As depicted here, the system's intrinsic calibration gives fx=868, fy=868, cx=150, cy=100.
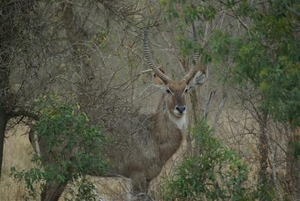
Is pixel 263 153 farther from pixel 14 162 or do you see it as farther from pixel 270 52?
pixel 14 162

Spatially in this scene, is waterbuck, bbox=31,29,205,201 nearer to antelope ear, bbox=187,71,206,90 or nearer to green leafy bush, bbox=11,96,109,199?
Answer: antelope ear, bbox=187,71,206,90

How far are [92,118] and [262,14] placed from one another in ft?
10.2

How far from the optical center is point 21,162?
15.5 meters

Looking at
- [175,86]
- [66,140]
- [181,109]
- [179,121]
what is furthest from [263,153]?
[66,140]

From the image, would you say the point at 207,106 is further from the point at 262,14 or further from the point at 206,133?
the point at 262,14

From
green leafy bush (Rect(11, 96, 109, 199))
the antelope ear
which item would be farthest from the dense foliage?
the antelope ear

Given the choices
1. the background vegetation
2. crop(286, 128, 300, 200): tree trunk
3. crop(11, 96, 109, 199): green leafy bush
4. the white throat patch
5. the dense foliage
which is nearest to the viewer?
the dense foliage

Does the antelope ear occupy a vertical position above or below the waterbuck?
above

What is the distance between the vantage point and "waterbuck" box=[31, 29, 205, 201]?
37.9ft

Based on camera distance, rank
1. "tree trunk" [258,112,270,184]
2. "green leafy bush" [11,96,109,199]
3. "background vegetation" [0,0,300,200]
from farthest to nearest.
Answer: "tree trunk" [258,112,270,184] → "green leafy bush" [11,96,109,199] → "background vegetation" [0,0,300,200]

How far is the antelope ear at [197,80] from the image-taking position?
Result: 39.6ft

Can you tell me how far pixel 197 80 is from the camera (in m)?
12.1

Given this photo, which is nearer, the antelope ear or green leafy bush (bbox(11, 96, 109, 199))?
green leafy bush (bbox(11, 96, 109, 199))

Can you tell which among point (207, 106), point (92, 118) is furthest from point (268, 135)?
point (207, 106)
